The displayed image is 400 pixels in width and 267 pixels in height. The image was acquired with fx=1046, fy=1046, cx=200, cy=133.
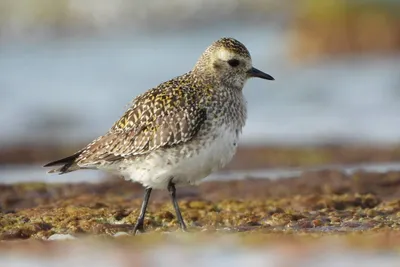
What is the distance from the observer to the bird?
26.7ft

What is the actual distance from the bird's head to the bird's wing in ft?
1.63

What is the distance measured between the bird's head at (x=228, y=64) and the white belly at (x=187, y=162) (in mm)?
755

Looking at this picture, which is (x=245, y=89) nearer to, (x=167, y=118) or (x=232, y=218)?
(x=232, y=218)

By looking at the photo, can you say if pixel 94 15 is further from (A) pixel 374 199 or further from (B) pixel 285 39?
(A) pixel 374 199

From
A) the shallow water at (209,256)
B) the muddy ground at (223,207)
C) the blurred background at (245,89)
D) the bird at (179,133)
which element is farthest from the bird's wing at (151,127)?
the shallow water at (209,256)

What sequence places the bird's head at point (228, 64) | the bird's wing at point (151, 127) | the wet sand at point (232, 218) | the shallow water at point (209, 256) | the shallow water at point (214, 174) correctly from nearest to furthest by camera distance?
the shallow water at point (209, 256) < the wet sand at point (232, 218) < the bird's wing at point (151, 127) < the bird's head at point (228, 64) < the shallow water at point (214, 174)

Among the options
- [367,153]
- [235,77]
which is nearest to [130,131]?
[235,77]

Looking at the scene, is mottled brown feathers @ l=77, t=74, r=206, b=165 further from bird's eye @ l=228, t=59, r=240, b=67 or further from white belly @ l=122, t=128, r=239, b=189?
bird's eye @ l=228, t=59, r=240, b=67

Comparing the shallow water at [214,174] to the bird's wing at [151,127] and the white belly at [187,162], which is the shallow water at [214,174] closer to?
the bird's wing at [151,127]

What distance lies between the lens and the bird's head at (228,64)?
889cm

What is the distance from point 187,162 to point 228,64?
1.25 metres

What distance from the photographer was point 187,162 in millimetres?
8070

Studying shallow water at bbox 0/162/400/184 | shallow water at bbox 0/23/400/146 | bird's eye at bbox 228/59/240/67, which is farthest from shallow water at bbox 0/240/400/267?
shallow water at bbox 0/23/400/146

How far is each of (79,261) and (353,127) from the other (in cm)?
986
